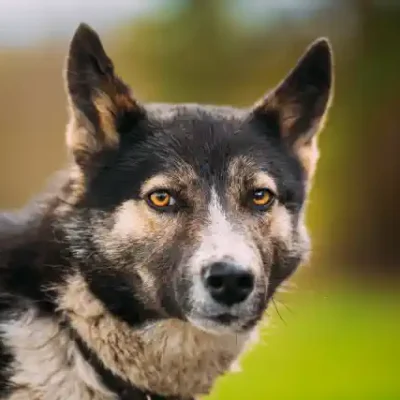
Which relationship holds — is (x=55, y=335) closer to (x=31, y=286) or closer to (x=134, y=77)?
(x=31, y=286)

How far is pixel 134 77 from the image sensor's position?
14.5 meters

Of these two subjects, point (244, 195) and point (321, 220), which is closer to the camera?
point (244, 195)

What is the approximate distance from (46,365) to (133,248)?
0.55 m

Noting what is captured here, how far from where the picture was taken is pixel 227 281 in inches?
129

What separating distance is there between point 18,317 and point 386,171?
43.0 ft

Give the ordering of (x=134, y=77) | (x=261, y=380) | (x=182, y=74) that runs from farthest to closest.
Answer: (x=182, y=74), (x=134, y=77), (x=261, y=380)

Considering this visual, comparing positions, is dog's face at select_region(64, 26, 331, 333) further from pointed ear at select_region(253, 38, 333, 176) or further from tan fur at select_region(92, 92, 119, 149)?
pointed ear at select_region(253, 38, 333, 176)

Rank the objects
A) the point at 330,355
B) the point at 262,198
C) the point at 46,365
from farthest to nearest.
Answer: the point at 330,355, the point at 262,198, the point at 46,365

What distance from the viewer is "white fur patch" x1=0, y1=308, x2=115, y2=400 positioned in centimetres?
353

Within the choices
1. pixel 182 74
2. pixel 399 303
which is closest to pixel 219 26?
pixel 182 74

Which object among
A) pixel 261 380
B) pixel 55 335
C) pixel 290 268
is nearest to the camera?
pixel 55 335

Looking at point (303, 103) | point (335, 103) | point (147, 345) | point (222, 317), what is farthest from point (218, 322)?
point (335, 103)

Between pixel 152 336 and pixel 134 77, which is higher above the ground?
pixel 134 77

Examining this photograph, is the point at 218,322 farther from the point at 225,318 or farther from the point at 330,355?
the point at 330,355
